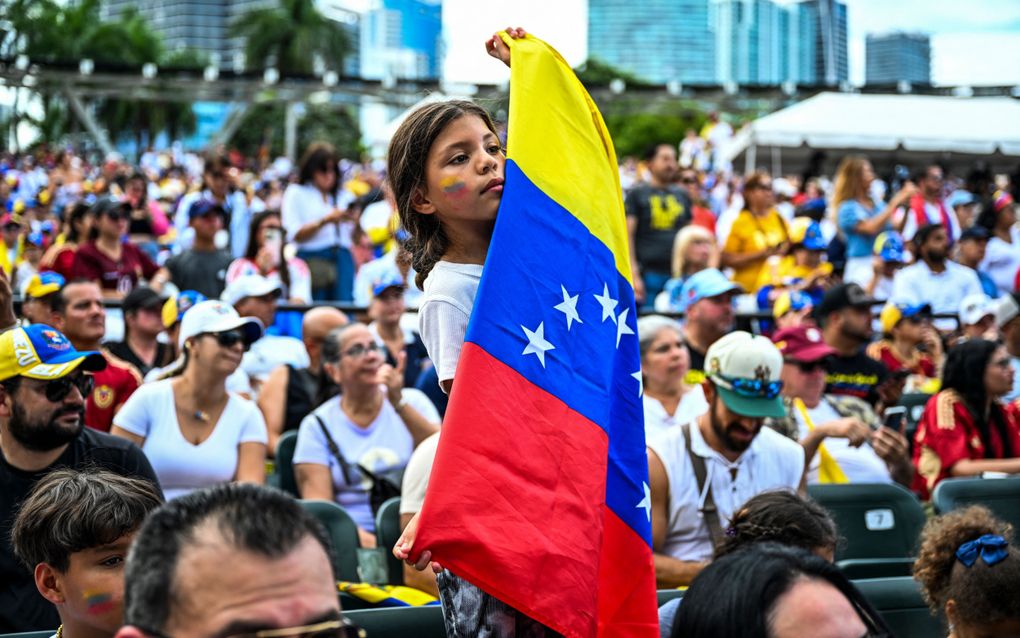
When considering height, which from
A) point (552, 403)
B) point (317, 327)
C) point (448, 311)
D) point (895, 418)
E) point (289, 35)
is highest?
point (289, 35)

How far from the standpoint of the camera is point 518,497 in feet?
7.97

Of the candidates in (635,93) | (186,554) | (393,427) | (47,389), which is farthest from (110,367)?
(635,93)

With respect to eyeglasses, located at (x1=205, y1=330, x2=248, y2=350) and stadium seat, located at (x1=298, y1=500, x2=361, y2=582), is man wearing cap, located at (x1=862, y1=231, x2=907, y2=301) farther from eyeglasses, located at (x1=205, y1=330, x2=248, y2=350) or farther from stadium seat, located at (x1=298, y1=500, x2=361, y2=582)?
stadium seat, located at (x1=298, y1=500, x2=361, y2=582)

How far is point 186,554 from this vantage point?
1529mm

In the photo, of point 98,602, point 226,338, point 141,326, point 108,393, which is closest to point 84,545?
point 98,602

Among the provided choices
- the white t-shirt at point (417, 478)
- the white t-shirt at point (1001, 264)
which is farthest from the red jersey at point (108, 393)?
the white t-shirt at point (1001, 264)

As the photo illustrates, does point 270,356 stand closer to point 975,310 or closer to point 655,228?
point 655,228

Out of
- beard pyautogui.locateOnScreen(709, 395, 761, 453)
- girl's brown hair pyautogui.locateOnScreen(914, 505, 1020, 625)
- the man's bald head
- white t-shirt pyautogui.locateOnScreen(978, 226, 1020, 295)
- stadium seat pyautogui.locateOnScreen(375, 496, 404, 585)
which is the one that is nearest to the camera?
girl's brown hair pyautogui.locateOnScreen(914, 505, 1020, 625)

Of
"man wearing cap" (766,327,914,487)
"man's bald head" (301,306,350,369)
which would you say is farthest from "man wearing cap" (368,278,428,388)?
"man wearing cap" (766,327,914,487)

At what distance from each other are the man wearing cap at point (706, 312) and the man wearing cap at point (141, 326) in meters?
3.17

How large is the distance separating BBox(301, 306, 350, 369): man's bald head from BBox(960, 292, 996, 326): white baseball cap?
14.7 feet

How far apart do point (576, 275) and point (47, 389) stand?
234cm

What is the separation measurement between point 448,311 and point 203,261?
22.6 ft

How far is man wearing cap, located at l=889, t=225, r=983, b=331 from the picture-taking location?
10.1 meters
